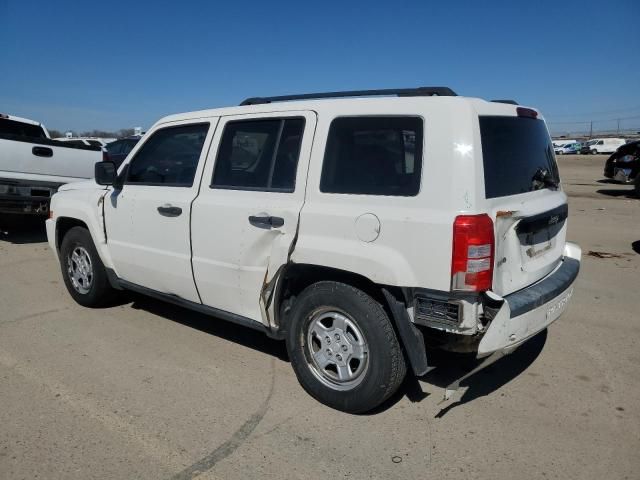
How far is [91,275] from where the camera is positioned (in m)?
5.05

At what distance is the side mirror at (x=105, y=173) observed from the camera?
4496mm

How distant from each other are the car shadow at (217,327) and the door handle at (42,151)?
381cm

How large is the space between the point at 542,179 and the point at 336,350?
1760mm

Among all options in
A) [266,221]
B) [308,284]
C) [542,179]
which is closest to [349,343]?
[308,284]

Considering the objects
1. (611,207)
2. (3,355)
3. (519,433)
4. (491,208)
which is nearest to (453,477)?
(519,433)

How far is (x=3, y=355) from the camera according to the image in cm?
411

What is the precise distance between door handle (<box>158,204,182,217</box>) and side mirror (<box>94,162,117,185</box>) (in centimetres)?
72

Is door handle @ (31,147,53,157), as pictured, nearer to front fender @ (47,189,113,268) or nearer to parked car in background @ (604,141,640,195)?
front fender @ (47,189,113,268)

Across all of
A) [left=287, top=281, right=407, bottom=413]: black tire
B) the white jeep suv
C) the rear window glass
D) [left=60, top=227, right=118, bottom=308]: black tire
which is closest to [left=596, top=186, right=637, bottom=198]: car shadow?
the white jeep suv

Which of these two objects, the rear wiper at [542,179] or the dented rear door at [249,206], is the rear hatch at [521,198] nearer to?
the rear wiper at [542,179]

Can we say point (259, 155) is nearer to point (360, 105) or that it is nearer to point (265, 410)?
point (360, 105)

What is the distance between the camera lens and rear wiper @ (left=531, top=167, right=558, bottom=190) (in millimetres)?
3371

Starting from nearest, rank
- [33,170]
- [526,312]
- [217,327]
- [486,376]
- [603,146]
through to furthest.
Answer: [526,312]
[486,376]
[217,327]
[33,170]
[603,146]

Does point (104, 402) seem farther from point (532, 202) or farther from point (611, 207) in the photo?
point (611, 207)
